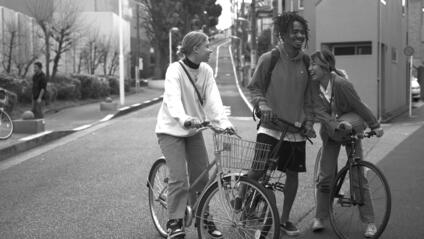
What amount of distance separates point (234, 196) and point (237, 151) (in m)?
0.42

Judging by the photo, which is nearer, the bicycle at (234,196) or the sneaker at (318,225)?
the bicycle at (234,196)

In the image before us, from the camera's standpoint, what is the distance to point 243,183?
425 centimetres

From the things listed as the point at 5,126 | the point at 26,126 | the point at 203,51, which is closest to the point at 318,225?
the point at 203,51

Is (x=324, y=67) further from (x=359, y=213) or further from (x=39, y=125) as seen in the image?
(x=39, y=125)

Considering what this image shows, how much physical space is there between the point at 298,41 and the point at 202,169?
1361mm

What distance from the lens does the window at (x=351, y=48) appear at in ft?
64.7

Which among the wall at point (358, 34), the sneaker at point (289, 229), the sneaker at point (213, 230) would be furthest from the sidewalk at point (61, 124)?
the wall at point (358, 34)

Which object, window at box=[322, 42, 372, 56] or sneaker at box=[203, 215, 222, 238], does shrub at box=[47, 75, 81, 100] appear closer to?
window at box=[322, 42, 372, 56]

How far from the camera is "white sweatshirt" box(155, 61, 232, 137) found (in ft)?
14.9

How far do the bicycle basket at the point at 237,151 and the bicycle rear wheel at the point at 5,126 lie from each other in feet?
31.8

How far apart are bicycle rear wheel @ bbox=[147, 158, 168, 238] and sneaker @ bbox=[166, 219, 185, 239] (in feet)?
1.59

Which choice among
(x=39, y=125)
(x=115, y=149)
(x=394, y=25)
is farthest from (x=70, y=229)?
(x=394, y=25)

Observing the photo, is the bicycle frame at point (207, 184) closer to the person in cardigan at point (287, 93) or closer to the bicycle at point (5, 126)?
the person in cardigan at point (287, 93)

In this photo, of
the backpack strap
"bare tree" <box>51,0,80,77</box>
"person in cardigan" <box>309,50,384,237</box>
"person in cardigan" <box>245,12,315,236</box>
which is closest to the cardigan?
"person in cardigan" <box>309,50,384,237</box>
